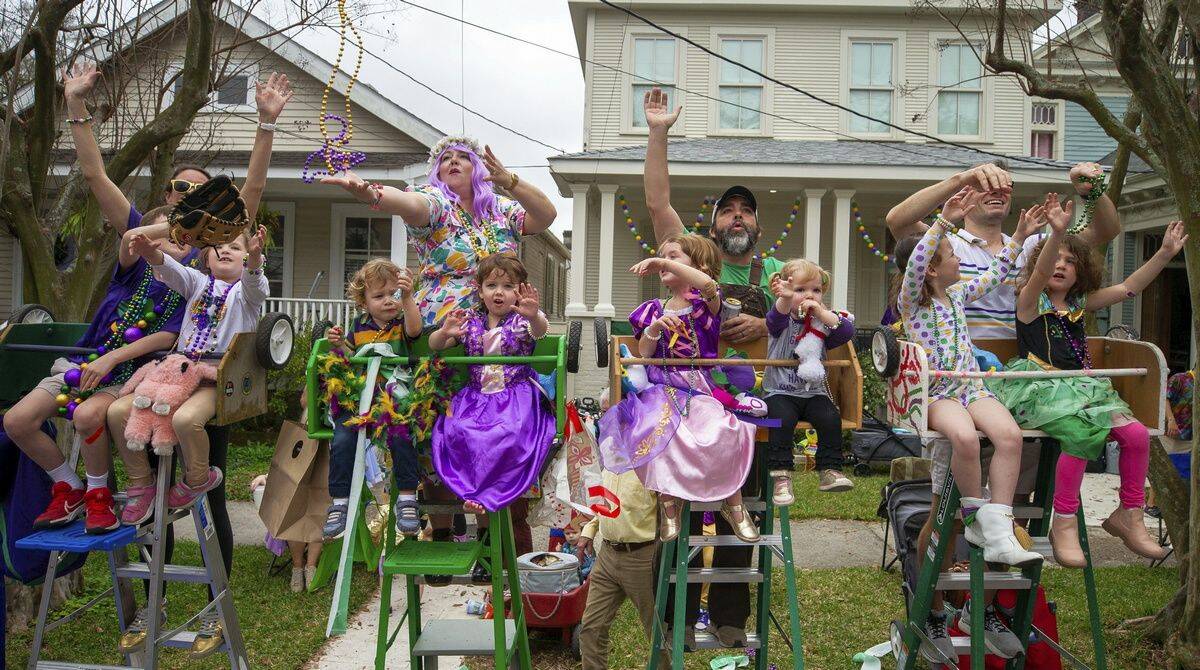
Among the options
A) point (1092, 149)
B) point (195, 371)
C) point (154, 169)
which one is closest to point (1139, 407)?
point (195, 371)

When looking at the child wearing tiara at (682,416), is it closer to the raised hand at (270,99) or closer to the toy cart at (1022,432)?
the toy cart at (1022,432)

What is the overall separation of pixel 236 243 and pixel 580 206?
30.8 ft

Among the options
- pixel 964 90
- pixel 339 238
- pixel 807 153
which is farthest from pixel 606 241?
pixel 964 90

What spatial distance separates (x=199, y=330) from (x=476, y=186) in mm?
1404

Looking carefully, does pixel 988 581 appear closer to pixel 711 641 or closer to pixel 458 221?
pixel 711 641

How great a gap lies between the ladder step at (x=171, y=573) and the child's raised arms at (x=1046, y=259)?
12.9 ft

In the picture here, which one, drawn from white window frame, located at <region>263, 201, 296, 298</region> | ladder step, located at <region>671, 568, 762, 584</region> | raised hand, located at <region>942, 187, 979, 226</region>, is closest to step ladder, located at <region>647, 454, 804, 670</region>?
ladder step, located at <region>671, 568, 762, 584</region>

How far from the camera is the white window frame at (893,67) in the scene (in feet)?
46.5

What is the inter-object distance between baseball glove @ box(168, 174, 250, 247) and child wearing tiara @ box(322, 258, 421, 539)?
1.96 feet

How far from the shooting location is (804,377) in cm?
351

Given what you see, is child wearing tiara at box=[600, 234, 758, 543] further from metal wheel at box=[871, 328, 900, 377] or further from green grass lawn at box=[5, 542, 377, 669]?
green grass lawn at box=[5, 542, 377, 669]

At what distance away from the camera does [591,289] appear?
15.2 m

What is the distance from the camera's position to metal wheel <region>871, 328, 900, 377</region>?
142 inches

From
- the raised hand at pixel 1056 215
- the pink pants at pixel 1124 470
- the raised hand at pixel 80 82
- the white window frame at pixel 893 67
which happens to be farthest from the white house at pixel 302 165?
the pink pants at pixel 1124 470
